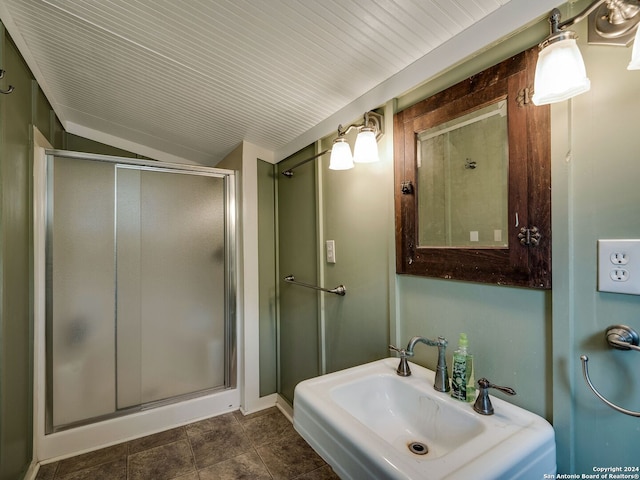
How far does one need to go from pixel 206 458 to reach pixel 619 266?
207 cm

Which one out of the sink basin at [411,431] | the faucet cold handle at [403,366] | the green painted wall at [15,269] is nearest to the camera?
the sink basin at [411,431]

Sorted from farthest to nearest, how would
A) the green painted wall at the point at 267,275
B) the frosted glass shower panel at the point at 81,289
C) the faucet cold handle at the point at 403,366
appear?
the green painted wall at the point at 267,275 < the frosted glass shower panel at the point at 81,289 < the faucet cold handle at the point at 403,366

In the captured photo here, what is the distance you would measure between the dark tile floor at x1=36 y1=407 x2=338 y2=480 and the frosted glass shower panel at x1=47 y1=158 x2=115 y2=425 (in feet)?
0.88

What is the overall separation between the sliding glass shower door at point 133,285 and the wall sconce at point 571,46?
1.96m

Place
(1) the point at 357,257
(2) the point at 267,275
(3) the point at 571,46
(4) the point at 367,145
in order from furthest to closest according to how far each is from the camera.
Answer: (2) the point at 267,275 < (1) the point at 357,257 < (4) the point at 367,145 < (3) the point at 571,46

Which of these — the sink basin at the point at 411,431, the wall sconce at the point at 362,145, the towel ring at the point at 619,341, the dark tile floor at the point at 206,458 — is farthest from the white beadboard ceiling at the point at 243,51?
the dark tile floor at the point at 206,458

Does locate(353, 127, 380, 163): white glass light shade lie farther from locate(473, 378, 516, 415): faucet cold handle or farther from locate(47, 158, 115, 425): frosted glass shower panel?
locate(47, 158, 115, 425): frosted glass shower panel

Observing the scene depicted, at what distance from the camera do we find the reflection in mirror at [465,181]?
923mm

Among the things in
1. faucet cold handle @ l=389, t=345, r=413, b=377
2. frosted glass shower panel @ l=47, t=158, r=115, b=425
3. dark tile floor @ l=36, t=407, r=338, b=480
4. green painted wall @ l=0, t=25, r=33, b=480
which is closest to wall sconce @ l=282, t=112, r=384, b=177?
faucet cold handle @ l=389, t=345, r=413, b=377

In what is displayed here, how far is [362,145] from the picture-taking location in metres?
1.22

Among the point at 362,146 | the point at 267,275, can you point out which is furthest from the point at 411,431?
the point at 267,275

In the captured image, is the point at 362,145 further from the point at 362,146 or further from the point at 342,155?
the point at 342,155

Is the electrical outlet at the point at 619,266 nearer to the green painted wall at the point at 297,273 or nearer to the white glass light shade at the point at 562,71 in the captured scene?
the white glass light shade at the point at 562,71

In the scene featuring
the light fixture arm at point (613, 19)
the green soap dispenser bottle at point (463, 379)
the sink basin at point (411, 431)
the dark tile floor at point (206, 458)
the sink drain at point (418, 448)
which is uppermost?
the light fixture arm at point (613, 19)
